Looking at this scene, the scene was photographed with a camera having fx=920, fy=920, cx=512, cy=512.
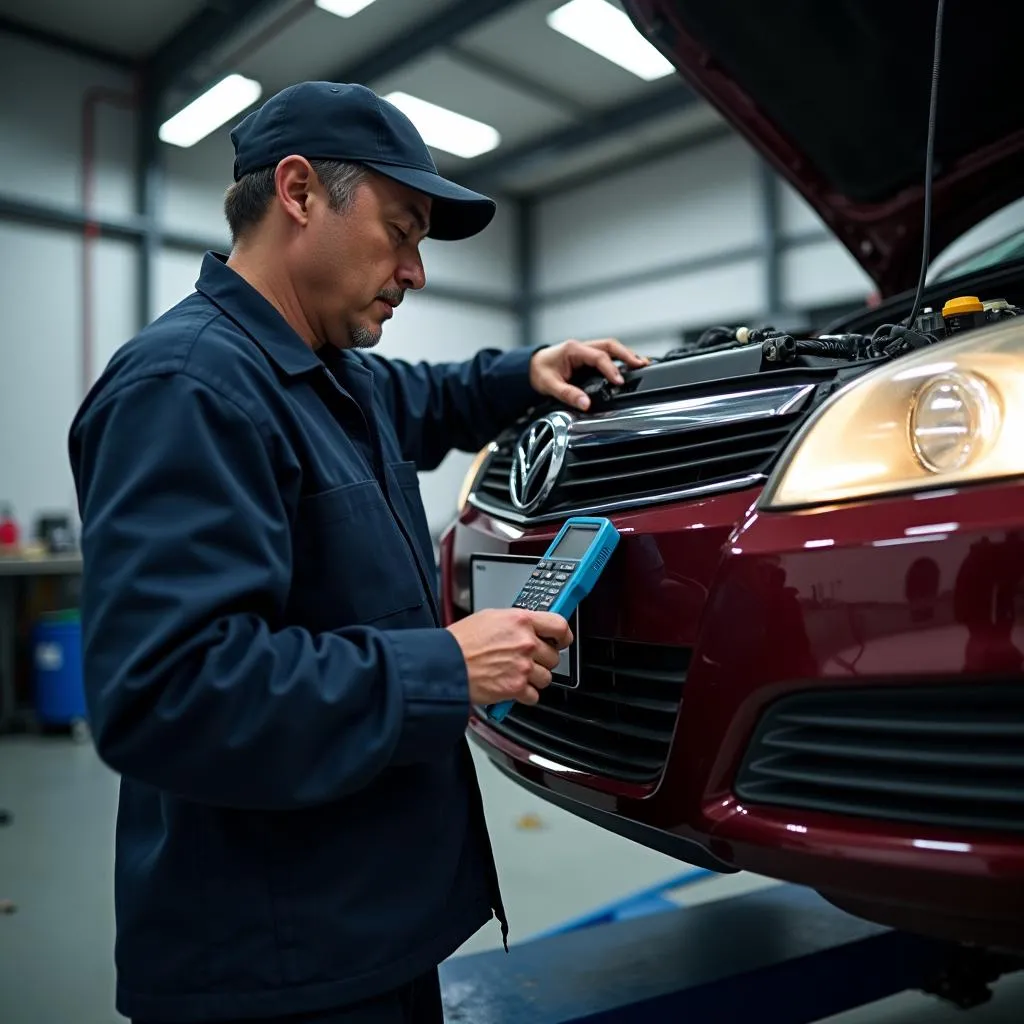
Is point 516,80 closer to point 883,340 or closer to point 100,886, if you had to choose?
point 100,886

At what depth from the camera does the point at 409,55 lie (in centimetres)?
571

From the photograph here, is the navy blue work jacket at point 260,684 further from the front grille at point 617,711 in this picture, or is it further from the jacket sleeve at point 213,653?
the front grille at point 617,711

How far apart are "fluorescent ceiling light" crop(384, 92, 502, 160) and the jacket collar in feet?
19.6

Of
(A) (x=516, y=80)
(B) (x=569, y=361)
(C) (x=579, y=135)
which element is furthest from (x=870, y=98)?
(C) (x=579, y=135)

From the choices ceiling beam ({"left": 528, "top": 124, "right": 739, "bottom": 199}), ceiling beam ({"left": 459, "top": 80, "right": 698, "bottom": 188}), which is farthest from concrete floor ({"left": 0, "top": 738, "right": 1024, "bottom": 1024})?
ceiling beam ({"left": 528, "top": 124, "right": 739, "bottom": 199})

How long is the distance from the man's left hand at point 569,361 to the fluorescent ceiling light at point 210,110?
5.41m

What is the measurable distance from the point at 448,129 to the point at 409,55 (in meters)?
1.42

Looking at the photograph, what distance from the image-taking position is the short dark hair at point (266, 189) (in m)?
0.93

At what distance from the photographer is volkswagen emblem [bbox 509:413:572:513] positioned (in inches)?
45.8

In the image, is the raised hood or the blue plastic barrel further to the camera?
the blue plastic barrel

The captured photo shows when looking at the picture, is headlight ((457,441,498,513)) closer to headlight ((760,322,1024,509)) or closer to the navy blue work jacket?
the navy blue work jacket

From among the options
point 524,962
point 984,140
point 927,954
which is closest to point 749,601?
point 524,962

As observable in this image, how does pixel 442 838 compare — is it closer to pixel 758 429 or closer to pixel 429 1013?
pixel 429 1013

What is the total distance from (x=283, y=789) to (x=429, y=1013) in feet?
1.78
